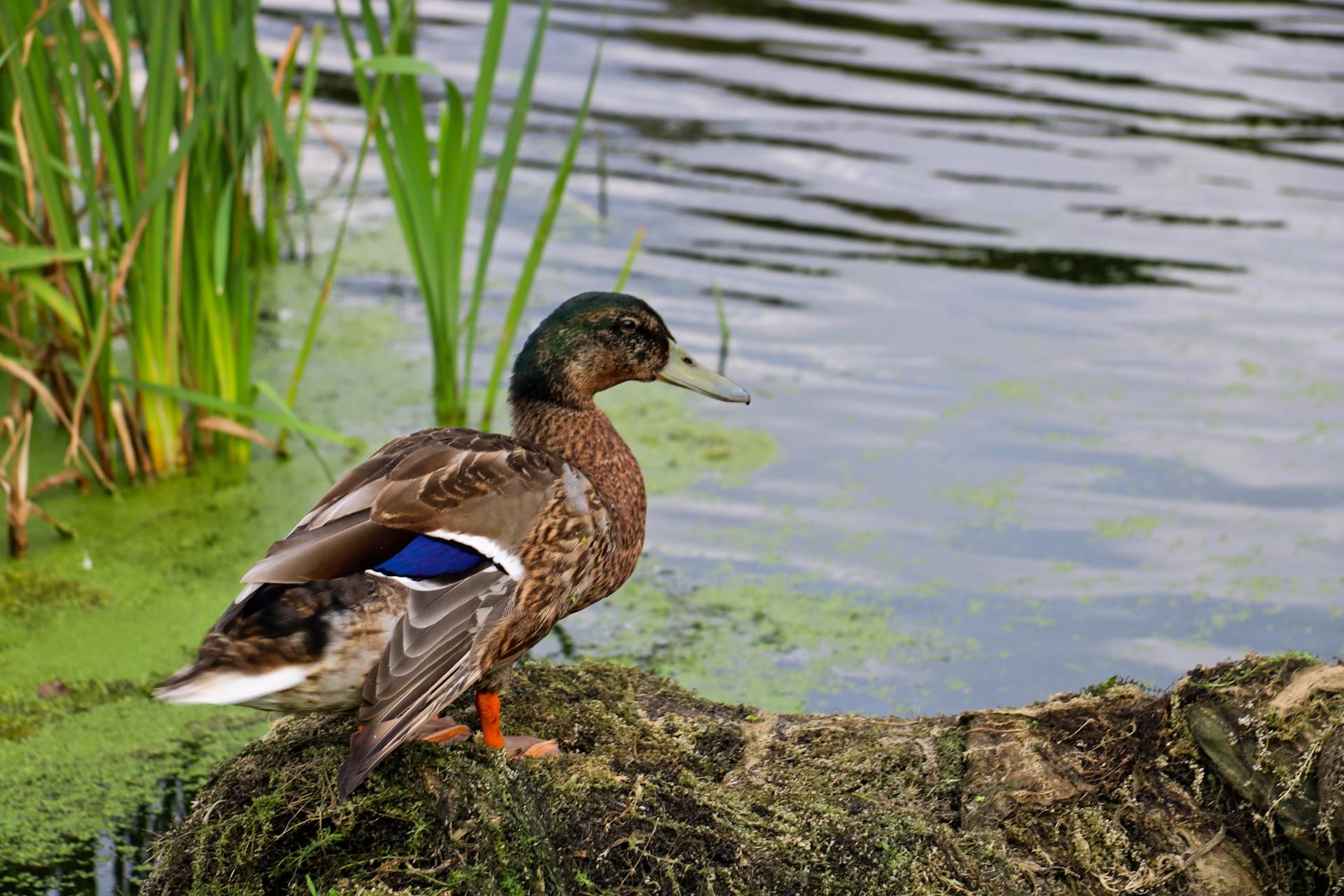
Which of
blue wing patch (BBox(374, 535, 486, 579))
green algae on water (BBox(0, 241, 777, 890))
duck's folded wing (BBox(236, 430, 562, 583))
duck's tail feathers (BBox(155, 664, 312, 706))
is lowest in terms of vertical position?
green algae on water (BBox(0, 241, 777, 890))

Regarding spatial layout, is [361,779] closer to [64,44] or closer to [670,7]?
[64,44]

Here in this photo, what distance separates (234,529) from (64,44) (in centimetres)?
154

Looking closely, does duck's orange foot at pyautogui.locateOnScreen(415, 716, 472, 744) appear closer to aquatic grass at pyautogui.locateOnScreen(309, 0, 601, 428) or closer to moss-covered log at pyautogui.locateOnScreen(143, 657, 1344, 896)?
moss-covered log at pyautogui.locateOnScreen(143, 657, 1344, 896)

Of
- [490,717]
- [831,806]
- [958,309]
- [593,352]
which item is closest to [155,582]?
[593,352]

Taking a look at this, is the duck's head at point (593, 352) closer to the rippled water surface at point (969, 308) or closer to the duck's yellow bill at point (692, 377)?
the duck's yellow bill at point (692, 377)

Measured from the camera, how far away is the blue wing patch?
2.78 metres

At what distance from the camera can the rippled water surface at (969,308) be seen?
462 centimetres

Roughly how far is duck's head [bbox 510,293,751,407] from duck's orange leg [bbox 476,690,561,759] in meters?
0.75

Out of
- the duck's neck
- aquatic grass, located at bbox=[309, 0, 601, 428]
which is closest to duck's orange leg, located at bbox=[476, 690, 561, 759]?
the duck's neck

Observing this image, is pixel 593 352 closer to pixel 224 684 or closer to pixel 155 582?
pixel 224 684

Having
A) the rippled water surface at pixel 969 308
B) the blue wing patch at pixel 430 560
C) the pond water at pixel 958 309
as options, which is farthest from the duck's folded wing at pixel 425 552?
Result: the rippled water surface at pixel 969 308

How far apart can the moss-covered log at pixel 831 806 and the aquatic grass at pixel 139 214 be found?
6.40ft

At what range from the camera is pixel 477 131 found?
4.86 metres

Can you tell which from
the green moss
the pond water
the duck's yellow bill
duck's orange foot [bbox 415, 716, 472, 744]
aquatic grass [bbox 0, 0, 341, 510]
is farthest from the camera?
the pond water
